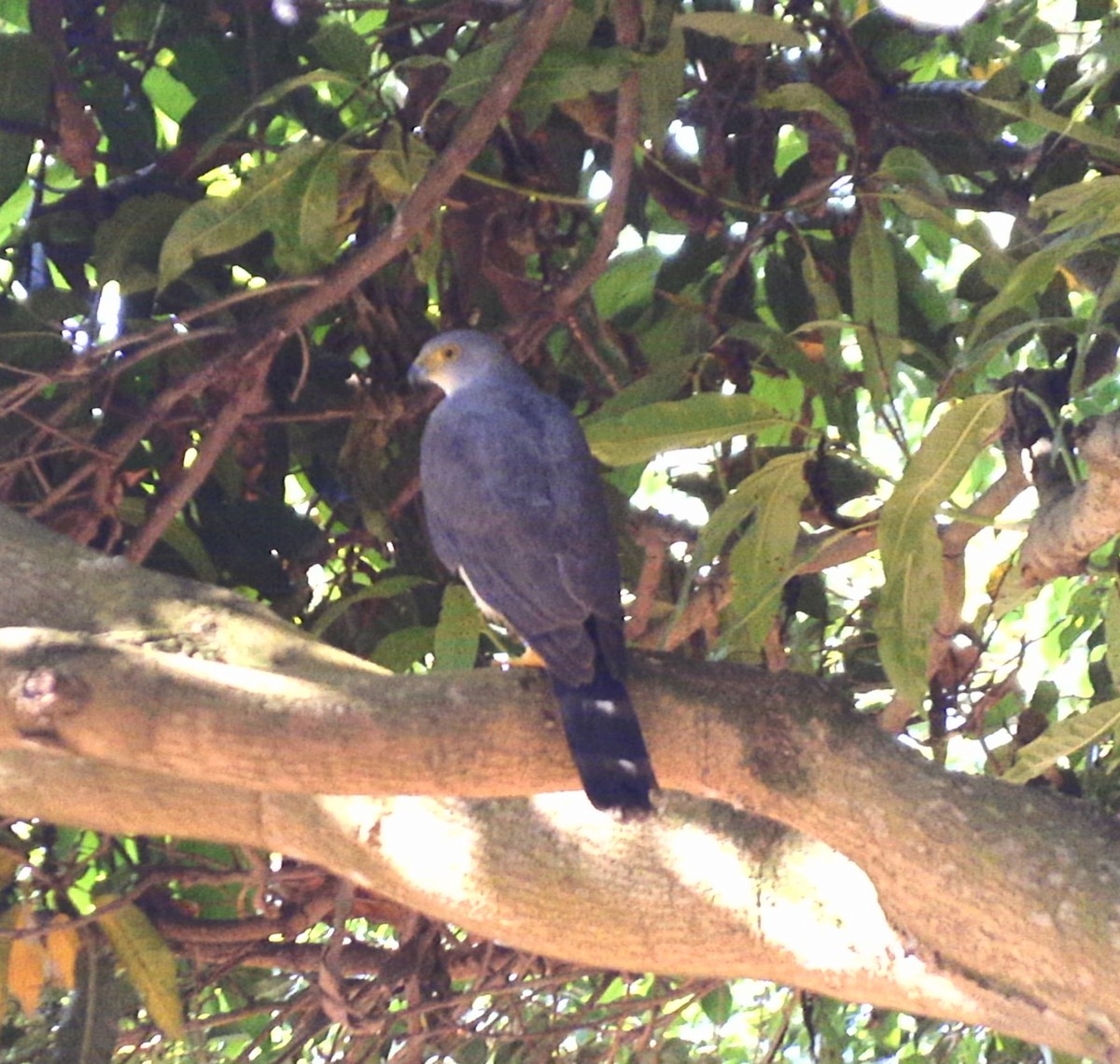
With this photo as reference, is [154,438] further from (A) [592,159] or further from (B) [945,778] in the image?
(B) [945,778]

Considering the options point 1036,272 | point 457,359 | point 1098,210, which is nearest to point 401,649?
point 457,359

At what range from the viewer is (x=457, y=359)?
12.8 ft

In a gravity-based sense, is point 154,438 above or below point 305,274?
below

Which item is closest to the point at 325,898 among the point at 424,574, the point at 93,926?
the point at 93,926

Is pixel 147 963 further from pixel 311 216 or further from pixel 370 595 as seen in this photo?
pixel 311 216

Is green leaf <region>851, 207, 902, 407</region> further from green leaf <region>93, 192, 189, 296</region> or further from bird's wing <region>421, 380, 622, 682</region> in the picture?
green leaf <region>93, 192, 189, 296</region>

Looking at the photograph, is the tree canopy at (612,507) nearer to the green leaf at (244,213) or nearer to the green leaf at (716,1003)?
the green leaf at (244,213)

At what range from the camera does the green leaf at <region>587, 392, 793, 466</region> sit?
9.29 ft

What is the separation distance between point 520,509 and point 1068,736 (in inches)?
53.1

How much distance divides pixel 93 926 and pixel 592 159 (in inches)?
94.3

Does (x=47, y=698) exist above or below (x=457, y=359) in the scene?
above

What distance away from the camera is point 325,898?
411 centimetres

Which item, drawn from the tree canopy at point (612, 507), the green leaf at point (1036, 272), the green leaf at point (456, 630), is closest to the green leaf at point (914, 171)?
the tree canopy at point (612, 507)

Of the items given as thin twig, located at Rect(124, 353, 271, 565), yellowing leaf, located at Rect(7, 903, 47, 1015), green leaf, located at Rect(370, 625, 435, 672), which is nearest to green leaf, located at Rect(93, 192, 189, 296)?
thin twig, located at Rect(124, 353, 271, 565)
